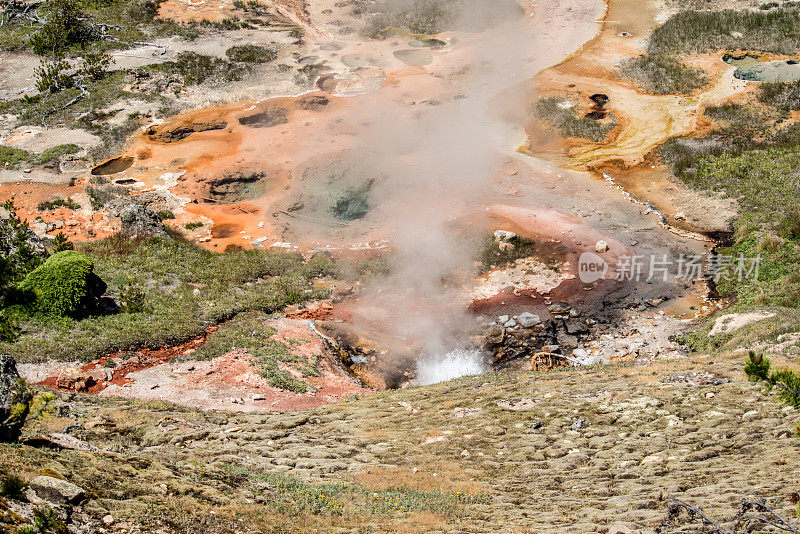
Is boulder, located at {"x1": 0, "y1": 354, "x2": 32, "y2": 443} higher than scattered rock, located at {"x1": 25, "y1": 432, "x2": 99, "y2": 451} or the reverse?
higher

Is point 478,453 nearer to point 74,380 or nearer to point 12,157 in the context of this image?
point 74,380

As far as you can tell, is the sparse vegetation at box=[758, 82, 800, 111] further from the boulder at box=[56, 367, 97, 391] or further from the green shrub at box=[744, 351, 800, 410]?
the boulder at box=[56, 367, 97, 391]

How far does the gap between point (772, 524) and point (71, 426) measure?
897cm

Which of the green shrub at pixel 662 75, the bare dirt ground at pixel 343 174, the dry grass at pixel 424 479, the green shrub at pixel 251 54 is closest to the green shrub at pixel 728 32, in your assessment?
the green shrub at pixel 662 75

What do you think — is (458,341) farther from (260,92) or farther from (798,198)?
(260,92)

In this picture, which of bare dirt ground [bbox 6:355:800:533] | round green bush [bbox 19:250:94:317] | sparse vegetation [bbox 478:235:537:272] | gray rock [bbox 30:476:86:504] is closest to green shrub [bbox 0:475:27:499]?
gray rock [bbox 30:476:86:504]

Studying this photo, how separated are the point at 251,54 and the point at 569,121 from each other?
1732 centimetres

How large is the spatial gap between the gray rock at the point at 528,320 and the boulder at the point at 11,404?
1166 centimetres

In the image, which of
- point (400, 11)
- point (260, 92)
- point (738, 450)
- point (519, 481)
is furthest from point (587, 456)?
point (400, 11)

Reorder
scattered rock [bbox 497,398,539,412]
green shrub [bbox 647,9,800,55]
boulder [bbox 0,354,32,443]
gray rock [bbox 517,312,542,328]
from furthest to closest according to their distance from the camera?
green shrub [bbox 647,9,800,55] < gray rock [bbox 517,312,542,328] < scattered rock [bbox 497,398,539,412] < boulder [bbox 0,354,32,443]

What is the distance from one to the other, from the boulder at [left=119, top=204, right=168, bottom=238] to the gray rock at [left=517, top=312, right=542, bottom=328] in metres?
11.2

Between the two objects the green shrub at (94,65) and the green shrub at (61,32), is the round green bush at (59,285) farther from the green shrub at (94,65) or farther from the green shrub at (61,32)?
the green shrub at (61,32)

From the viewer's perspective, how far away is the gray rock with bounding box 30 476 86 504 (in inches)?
224

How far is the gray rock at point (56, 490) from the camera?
570 cm
